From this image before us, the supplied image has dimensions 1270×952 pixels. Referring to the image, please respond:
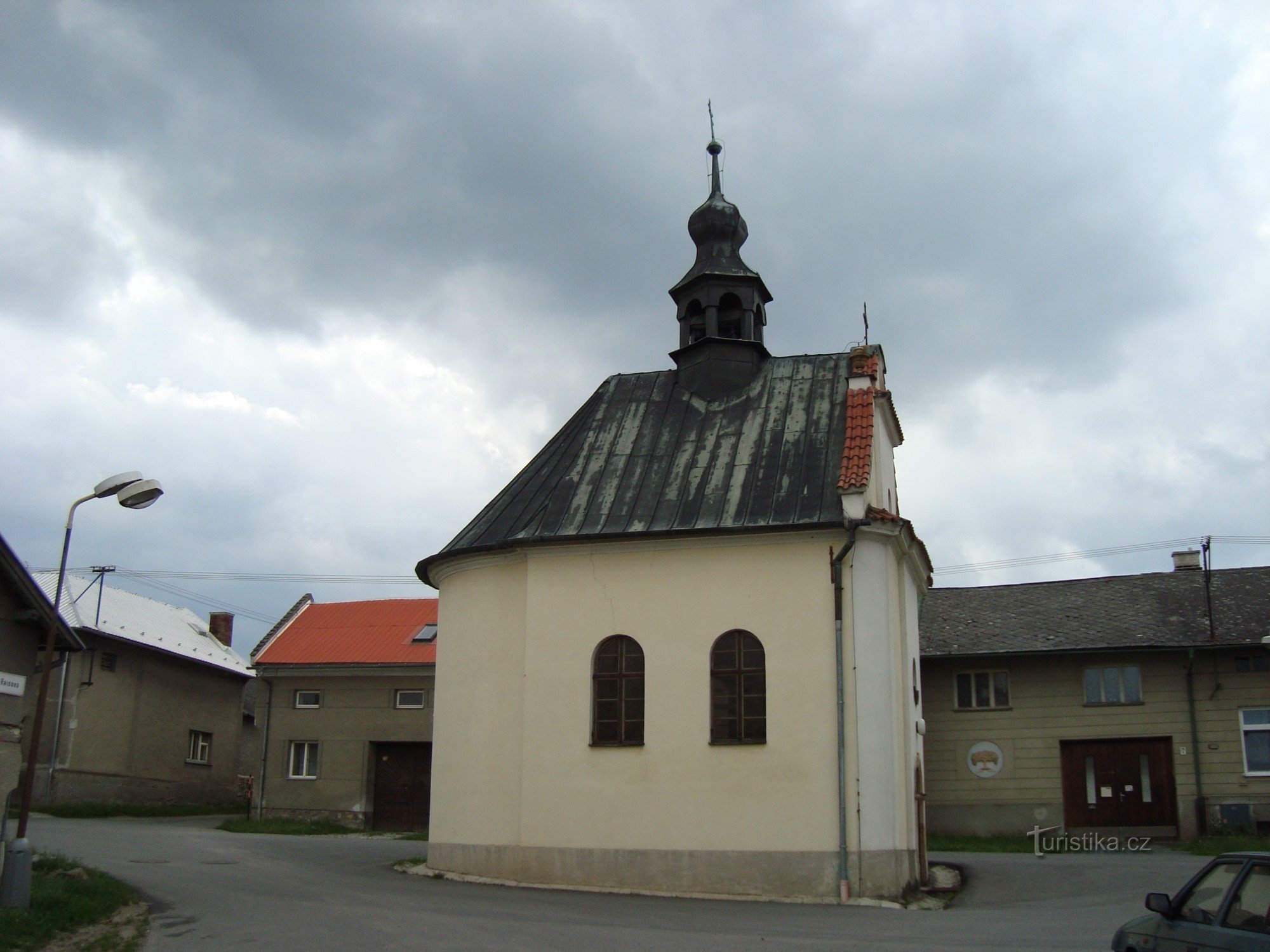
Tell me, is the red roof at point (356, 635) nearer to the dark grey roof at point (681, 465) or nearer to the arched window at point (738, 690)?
the dark grey roof at point (681, 465)

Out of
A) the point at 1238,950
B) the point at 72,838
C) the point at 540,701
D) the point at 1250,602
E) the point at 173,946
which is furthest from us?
the point at 1250,602

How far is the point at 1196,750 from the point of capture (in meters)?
28.2

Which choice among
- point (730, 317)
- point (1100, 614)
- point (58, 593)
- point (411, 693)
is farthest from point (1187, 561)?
point (58, 593)

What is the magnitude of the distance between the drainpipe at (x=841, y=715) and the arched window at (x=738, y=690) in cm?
121

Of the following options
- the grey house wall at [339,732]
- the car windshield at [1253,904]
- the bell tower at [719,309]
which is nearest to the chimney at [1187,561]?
the bell tower at [719,309]

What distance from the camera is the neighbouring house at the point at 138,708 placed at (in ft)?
112

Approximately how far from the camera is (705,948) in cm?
1253

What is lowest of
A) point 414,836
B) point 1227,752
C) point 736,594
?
point 414,836

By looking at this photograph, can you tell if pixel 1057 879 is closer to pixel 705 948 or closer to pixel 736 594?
pixel 736 594

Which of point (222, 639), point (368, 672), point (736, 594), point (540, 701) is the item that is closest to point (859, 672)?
point (736, 594)

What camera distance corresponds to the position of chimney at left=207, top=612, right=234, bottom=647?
1865 inches

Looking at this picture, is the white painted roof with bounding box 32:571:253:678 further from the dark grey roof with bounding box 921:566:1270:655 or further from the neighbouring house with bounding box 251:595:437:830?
the dark grey roof with bounding box 921:566:1270:655

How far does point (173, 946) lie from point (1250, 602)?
89.8 feet

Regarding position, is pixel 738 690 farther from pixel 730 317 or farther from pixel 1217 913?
pixel 1217 913
